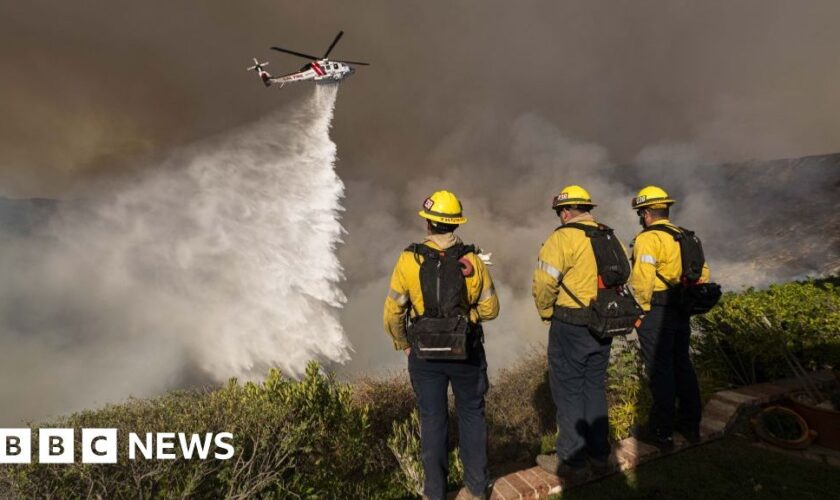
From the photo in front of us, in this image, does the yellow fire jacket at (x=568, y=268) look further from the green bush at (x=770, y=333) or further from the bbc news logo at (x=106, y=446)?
the green bush at (x=770, y=333)

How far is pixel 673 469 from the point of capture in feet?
12.5

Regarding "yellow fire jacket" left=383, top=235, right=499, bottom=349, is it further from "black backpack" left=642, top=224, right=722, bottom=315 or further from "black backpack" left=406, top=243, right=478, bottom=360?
"black backpack" left=642, top=224, right=722, bottom=315

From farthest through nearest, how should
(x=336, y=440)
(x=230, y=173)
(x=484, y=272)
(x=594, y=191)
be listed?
(x=594, y=191)
(x=230, y=173)
(x=336, y=440)
(x=484, y=272)

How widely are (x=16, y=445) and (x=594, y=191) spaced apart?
2183 inches

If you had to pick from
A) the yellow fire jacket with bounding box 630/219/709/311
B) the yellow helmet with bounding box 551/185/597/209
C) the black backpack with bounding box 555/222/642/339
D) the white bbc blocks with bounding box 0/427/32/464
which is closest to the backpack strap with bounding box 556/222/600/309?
the black backpack with bounding box 555/222/642/339

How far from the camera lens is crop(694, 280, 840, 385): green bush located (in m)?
5.03

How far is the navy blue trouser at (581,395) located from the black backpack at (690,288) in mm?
1117

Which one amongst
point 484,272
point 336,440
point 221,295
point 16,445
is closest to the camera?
point 16,445

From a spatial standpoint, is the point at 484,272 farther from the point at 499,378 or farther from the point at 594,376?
the point at 499,378

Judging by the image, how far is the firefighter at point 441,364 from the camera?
10.9ft

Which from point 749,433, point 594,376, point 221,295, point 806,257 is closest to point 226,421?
point 594,376

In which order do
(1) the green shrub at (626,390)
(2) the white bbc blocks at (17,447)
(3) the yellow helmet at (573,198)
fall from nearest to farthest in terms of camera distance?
(2) the white bbc blocks at (17,447) → (3) the yellow helmet at (573,198) → (1) the green shrub at (626,390)

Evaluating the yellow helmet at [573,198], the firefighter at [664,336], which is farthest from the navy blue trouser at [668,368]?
the yellow helmet at [573,198]

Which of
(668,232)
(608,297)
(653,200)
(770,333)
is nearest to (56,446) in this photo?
(608,297)
